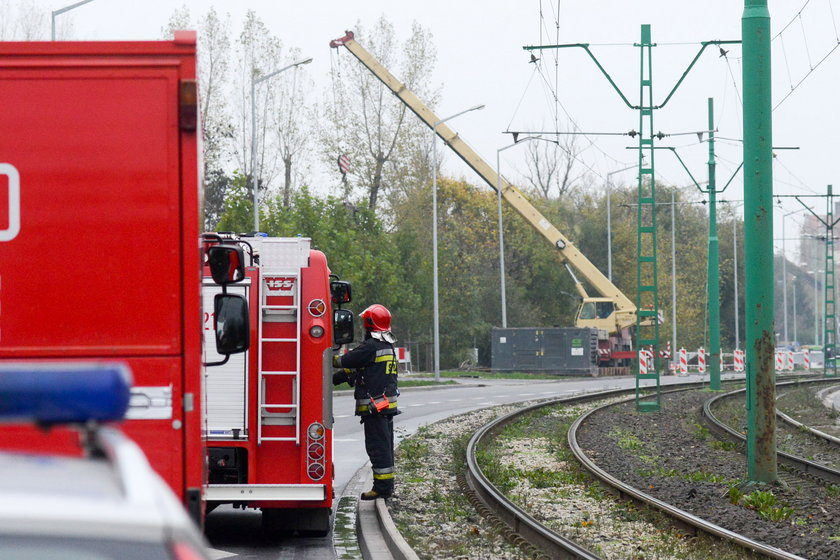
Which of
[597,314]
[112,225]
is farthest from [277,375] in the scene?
[597,314]

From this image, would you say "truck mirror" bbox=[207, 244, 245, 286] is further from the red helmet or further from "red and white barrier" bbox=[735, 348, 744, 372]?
"red and white barrier" bbox=[735, 348, 744, 372]

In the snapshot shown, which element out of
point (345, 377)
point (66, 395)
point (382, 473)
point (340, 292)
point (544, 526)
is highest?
point (340, 292)

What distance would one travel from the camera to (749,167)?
1380 centimetres

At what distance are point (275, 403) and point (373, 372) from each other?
178cm

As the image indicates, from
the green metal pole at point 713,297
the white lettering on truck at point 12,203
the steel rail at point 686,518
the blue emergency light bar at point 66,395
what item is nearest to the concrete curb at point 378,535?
the steel rail at point 686,518

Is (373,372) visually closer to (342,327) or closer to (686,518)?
(342,327)

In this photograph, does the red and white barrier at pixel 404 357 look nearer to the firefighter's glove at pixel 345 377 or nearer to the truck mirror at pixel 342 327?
the firefighter's glove at pixel 345 377

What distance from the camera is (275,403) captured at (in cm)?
970

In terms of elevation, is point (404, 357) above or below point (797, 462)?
above

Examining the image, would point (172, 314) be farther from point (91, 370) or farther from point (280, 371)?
point (280, 371)

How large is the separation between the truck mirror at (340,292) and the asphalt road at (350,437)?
6.81 ft

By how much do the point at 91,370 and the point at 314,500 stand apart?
24.3 feet

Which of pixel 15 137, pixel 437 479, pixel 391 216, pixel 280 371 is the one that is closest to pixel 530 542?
pixel 280 371

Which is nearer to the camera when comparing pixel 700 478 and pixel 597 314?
pixel 700 478
